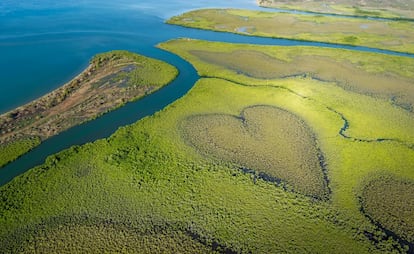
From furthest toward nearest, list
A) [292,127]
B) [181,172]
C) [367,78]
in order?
1. [367,78]
2. [292,127]
3. [181,172]

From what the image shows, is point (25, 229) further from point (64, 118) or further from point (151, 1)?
point (151, 1)

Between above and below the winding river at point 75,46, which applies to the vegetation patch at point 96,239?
below

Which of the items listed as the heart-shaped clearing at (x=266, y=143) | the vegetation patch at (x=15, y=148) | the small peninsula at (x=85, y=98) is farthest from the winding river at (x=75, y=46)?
A: the heart-shaped clearing at (x=266, y=143)

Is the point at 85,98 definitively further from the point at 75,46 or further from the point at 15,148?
the point at 75,46

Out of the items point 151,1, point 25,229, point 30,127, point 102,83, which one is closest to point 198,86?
point 102,83

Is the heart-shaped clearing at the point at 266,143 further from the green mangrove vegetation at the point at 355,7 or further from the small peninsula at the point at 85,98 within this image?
the green mangrove vegetation at the point at 355,7
